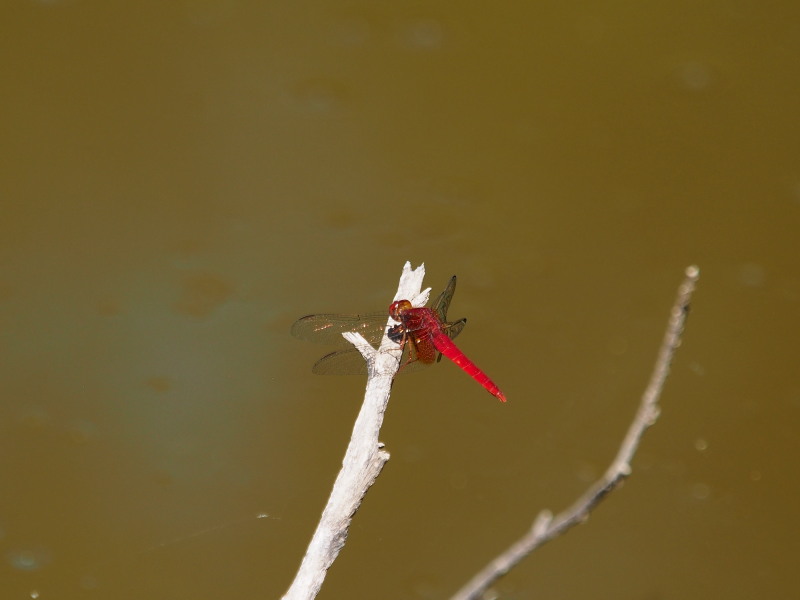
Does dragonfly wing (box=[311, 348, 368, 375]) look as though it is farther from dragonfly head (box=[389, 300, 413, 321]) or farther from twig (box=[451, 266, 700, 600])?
twig (box=[451, 266, 700, 600])

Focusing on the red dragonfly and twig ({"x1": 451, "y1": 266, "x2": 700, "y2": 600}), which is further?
the red dragonfly

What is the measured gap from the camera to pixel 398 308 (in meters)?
1.98

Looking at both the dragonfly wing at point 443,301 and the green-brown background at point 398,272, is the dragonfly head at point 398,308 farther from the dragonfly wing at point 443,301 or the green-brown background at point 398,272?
the green-brown background at point 398,272

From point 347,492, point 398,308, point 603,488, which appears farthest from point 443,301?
point 603,488

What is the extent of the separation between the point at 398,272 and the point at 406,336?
2.56 feet

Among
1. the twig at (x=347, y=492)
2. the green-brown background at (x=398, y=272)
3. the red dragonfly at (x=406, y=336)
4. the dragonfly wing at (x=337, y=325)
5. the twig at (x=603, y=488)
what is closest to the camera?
the twig at (x=603, y=488)

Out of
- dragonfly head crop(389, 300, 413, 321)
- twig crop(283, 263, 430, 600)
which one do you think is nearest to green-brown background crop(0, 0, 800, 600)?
dragonfly head crop(389, 300, 413, 321)

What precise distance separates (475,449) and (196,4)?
1993 mm

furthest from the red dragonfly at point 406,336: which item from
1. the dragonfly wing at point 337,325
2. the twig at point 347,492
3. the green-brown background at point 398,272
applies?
the twig at point 347,492

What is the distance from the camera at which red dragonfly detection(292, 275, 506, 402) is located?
2.21 m

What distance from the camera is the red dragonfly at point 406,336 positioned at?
2208 millimetres

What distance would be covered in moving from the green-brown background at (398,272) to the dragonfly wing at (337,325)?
17.4 inches

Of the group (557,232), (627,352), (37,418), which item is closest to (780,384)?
(627,352)

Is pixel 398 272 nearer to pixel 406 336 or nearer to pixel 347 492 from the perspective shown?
pixel 406 336
